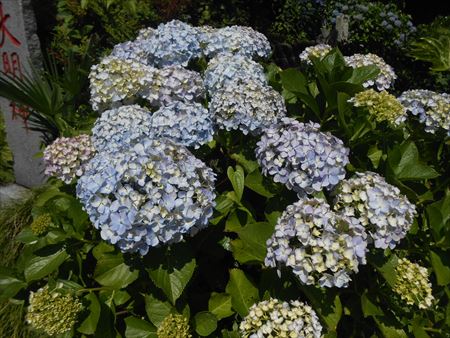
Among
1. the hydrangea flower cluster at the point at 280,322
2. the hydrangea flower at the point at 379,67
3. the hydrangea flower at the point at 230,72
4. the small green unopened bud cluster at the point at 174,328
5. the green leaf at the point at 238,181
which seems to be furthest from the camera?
the hydrangea flower at the point at 379,67

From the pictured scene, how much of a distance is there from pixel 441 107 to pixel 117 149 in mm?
1136

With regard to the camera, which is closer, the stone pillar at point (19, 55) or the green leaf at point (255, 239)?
the green leaf at point (255, 239)

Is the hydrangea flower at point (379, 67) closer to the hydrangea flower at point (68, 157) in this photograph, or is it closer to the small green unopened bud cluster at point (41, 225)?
the hydrangea flower at point (68, 157)

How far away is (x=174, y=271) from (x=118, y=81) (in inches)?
29.1

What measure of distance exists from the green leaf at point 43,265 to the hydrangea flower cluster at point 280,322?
0.67 metres

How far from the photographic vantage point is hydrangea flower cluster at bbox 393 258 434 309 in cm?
129

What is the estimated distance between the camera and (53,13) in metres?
4.27

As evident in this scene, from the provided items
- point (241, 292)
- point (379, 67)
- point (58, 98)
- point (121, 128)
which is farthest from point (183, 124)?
point (379, 67)

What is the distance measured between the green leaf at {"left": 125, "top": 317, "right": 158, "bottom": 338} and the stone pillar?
65.7 inches

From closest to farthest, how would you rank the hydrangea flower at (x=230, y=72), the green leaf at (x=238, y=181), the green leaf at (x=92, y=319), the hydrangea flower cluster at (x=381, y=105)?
the green leaf at (x=92, y=319), the green leaf at (x=238, y=181), the hydrangea flower cluster at (x=381, y=105), the hydrangea flower at (x=230, y=72)

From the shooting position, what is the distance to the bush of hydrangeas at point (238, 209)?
1.23 meters

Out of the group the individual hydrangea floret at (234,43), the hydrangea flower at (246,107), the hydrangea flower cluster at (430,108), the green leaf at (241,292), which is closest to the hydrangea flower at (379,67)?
the hydrangea flower cluster at (430,108)

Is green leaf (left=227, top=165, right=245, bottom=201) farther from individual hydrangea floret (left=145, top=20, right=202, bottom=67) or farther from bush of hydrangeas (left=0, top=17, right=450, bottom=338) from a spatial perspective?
individual hydrangea floret (left=145, top=20, right=202, bottom=67)

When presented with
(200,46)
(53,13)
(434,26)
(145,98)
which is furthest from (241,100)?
(434,26)
